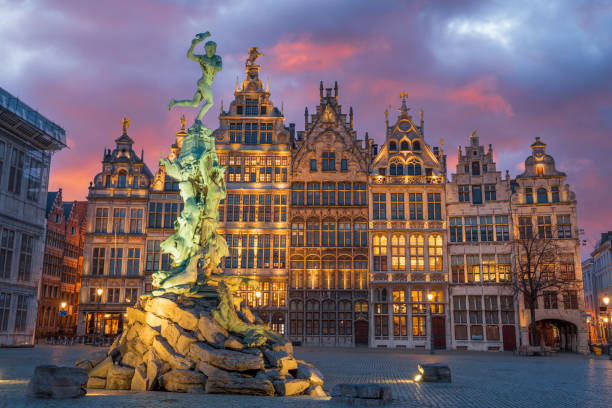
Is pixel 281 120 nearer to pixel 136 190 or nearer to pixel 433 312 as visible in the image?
pixel 136 190

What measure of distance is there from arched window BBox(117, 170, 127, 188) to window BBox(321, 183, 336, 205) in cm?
1818

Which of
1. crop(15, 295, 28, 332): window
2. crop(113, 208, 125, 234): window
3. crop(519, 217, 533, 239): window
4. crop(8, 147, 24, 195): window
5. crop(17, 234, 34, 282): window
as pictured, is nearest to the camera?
crop(8, 147, 24, 195): window

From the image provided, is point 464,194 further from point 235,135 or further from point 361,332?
point 235,135

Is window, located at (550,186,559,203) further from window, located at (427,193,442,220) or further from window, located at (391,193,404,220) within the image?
window, located at (391,193,404,220)

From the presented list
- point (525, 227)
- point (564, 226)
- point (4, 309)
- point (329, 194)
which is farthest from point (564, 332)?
point (4, 309)

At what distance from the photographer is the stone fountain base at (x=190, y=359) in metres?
14.8

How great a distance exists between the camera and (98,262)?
154 feet

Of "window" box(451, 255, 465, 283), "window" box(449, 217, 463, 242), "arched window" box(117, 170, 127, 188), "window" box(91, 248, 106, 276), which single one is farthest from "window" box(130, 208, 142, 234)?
"window" box(451, 255, 465, 283)

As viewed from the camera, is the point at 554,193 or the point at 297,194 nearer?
the point at 554,193

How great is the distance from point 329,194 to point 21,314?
25.6 meters

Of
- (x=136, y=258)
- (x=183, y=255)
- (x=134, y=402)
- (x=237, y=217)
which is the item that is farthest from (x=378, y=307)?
(x=134, y=402)

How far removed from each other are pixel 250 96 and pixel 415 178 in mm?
16568

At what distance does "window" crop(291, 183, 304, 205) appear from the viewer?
47.0 metres

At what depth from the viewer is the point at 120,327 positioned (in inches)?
1823
